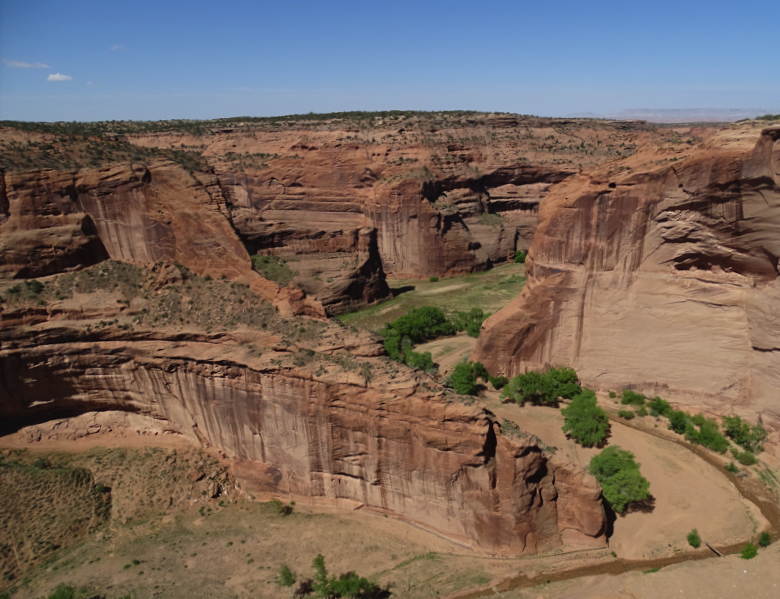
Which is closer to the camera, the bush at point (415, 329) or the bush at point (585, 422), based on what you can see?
the bush at point (585, 422)

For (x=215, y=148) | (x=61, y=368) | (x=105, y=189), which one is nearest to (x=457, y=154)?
(x=215, y=148)

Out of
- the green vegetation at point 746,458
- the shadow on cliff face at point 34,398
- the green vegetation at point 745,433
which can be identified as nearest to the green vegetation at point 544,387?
the green vegetation at point 745,433

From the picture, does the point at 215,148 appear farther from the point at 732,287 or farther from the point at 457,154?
the point at 732,287

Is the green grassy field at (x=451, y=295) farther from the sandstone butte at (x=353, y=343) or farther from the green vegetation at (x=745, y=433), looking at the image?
the green vegetation at (x=745, y=433)

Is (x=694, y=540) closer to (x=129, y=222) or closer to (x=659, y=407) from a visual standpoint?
(x=659, y=407)

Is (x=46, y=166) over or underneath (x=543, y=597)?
over

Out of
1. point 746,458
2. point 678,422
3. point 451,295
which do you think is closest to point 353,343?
point 678,422

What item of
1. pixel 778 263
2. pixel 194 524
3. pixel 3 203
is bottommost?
pixel 194 524
